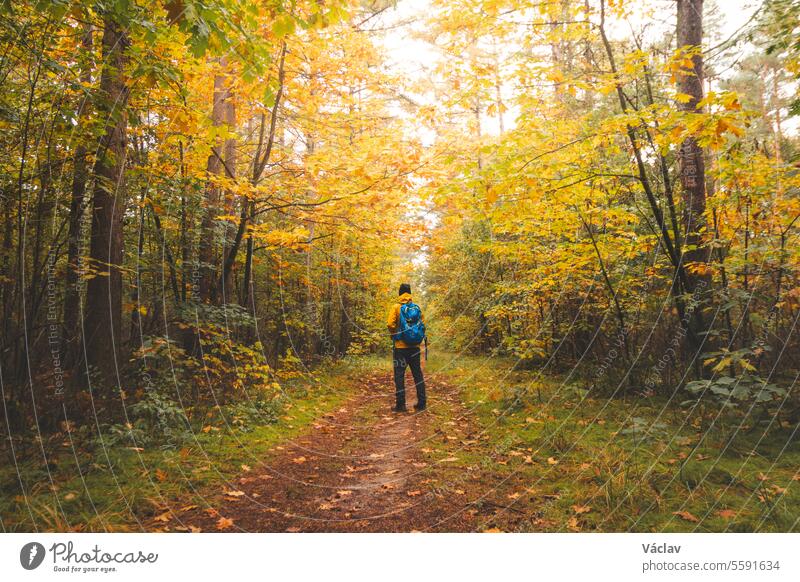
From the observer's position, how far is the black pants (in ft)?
21.1

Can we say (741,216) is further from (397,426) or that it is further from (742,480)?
(397,426)

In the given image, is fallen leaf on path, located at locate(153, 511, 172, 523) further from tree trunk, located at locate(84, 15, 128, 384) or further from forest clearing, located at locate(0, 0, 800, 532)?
tree trunk, located at locate(84, 15, 128, 384)

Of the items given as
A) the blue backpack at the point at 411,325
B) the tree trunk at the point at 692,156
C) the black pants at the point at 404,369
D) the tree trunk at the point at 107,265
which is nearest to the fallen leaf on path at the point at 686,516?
the tree trunk at the point at 692,156

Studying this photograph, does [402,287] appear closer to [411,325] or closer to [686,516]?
[411,325]

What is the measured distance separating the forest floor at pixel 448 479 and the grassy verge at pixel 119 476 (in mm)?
15

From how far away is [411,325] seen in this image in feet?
20.5

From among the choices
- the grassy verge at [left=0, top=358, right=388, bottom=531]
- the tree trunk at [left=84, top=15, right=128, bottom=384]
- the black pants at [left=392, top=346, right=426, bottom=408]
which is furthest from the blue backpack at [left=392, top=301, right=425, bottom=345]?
the tree trunk at [left=84, top=15, right=128, bottom=384]

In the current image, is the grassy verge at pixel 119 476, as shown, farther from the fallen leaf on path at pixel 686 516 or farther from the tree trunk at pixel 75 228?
the fallen leaf on path at pixel 686 516

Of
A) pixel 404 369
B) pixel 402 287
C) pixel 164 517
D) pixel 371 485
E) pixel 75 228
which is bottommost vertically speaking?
pixel 371 485

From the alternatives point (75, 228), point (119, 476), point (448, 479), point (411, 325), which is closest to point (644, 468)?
point (448, 479)

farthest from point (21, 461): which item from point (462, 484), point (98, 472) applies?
point (462, 484)

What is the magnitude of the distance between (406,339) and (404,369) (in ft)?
1.85

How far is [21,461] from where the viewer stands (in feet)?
11.1

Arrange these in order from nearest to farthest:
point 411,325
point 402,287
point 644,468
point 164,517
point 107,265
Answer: point 164,517 → point 644,468 → point 107,265 → point 402,287 → point 411,325
